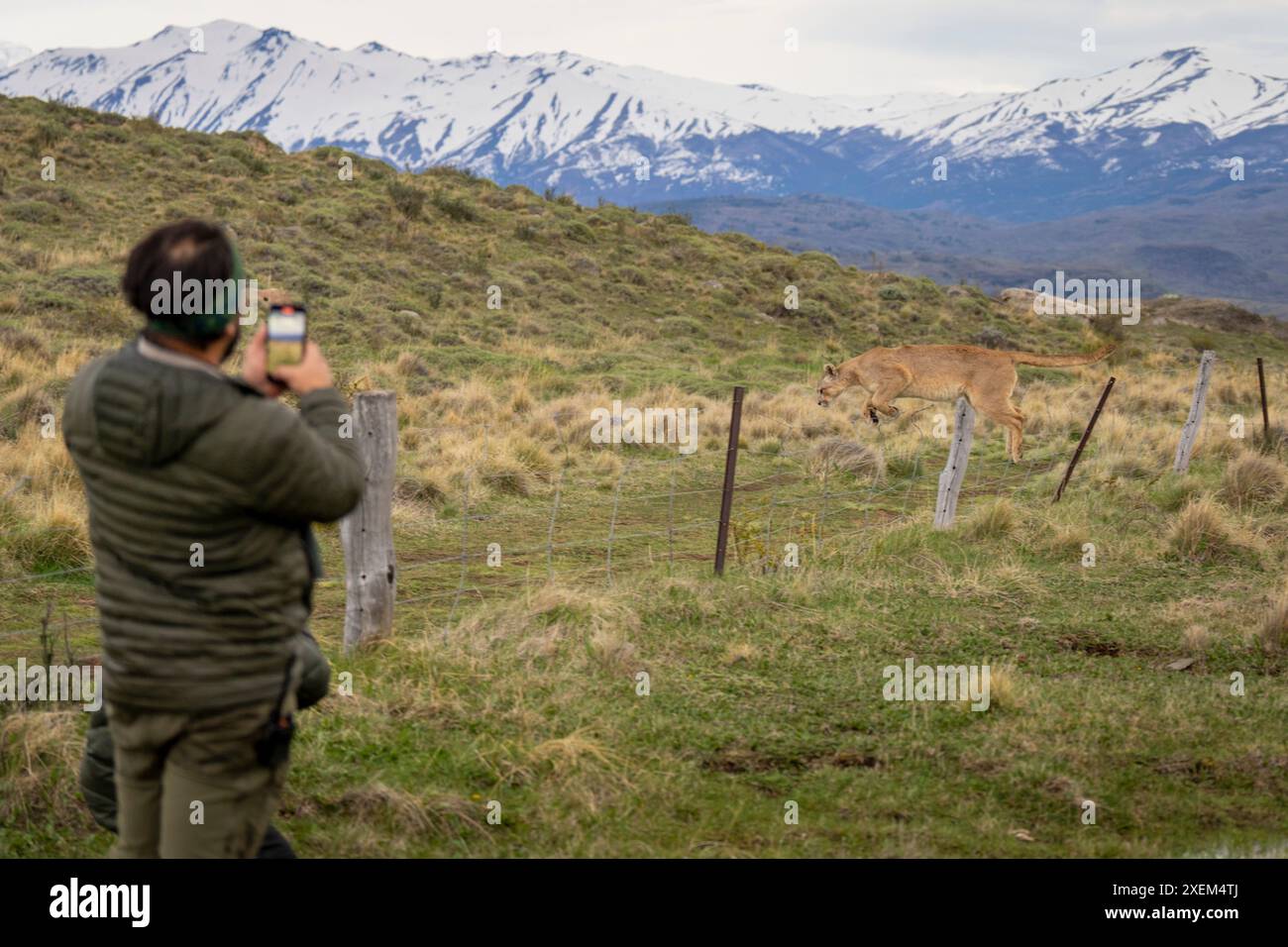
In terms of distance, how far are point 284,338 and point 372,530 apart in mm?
3389

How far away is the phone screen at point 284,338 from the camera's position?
109 inches

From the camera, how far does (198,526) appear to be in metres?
2.69

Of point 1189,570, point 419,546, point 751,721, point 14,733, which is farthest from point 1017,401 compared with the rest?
point 14,733

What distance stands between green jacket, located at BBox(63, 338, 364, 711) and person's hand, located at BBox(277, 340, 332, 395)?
3 centimetres

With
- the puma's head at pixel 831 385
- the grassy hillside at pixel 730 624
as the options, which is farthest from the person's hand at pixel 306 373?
the puma's head at pixel 831 385

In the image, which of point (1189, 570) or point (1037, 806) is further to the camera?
point (1189, 570)

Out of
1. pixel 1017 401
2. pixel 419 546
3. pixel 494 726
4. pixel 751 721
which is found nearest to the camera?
pixel 494 726

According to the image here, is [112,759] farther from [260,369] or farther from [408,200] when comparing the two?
[408,200]

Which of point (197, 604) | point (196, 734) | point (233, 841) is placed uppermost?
point (197, 604)

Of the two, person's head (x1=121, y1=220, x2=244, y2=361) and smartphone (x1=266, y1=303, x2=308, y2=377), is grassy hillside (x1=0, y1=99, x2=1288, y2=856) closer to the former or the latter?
smartphone (x1=266, y1=303, x2=308, y2=377)

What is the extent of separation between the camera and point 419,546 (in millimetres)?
10531
